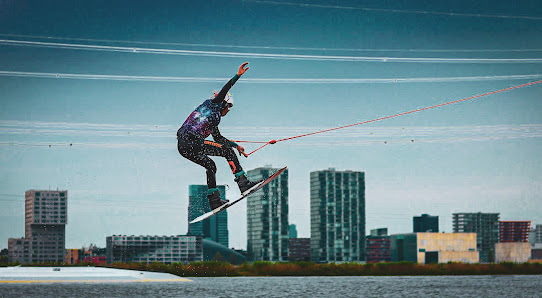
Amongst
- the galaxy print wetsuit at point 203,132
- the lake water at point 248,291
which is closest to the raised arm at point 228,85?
the galaxy print wetsuit at point 203,132

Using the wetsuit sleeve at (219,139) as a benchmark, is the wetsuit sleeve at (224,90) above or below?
above

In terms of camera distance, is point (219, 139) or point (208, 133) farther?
point (219, 139)

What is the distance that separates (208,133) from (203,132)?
1.03 feet

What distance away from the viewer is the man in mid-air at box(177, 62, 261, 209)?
2714 cm

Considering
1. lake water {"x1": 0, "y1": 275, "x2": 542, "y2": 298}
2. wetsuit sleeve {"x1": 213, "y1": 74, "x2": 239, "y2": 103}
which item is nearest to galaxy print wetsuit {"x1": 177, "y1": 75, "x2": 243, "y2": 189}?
Answer: wetsuit sleeve {"x1": 213, "y1": 74, "x2": 239, "y2": 103}

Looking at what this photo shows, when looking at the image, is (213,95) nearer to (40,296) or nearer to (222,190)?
(222,190)

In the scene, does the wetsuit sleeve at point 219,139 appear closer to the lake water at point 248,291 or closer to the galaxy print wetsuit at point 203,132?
the galaxy print wetsuit at point 203,132

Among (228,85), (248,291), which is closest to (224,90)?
(228,85)

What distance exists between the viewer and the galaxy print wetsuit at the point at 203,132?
27.1m

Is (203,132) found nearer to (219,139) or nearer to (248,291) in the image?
(219,139)

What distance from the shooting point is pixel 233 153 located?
28.8m

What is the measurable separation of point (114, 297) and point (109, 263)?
76.6 meters

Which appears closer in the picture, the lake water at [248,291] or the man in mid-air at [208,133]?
the man in mid-air at [208,133]

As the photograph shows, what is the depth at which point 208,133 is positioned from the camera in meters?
27.7
